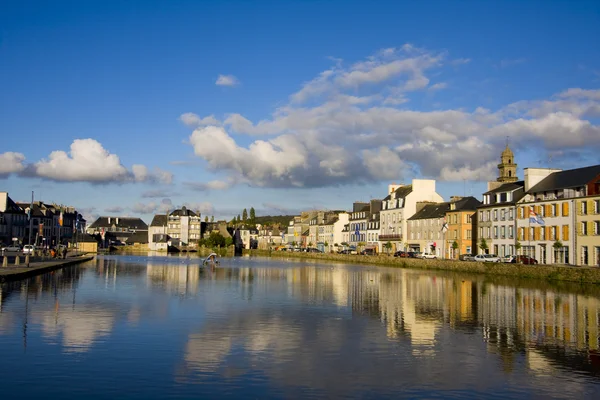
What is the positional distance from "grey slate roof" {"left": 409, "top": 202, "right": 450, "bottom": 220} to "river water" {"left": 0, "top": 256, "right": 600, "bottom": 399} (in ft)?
181

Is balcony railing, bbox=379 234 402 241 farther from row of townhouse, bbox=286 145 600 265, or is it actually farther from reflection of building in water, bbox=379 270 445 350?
reflection of building in water, bbox=379 270 445 350

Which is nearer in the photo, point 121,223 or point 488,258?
point 488,258

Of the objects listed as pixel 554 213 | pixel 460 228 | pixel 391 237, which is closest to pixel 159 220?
pixel 391 237

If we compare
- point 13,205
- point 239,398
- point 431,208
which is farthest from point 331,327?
point 13,205

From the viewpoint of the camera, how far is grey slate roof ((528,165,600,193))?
58.6 meters

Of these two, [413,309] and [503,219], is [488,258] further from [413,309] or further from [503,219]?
[413,309]

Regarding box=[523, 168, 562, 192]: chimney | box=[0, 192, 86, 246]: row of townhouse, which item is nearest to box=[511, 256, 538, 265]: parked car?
box=[523, 168, 562, 192]: chimney

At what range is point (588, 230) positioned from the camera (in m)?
56.8

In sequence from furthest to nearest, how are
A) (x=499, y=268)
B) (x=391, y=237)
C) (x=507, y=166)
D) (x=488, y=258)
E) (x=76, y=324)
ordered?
(x=507, y=166) < (x=391, y=237) < (x=488, y=258) < (x=499, y=268) < (x=76, y=324)

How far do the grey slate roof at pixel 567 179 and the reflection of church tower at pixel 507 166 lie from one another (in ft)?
156

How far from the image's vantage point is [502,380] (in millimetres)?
15641

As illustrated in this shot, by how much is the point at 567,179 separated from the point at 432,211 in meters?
32.3

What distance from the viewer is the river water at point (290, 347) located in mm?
14508

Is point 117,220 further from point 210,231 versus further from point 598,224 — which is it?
point 598,224
